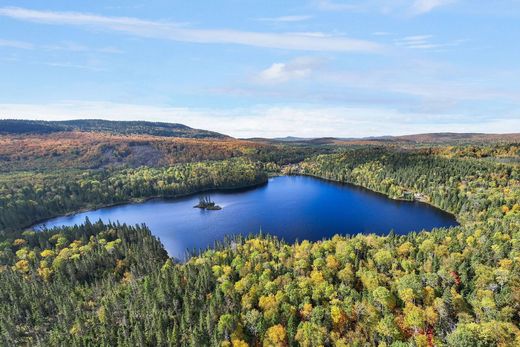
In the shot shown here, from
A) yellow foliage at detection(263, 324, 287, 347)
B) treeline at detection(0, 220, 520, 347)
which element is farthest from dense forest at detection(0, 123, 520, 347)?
treeline at detection(0, 220, 520, 347)

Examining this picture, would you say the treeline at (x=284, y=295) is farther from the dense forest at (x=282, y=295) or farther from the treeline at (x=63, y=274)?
the treeline at (x=63, y=274)

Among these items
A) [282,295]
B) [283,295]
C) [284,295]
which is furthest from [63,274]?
[284,295]

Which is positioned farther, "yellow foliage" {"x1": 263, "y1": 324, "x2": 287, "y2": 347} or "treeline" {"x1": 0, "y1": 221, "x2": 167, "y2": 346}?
"treeline" {"x1": 0, "y1": 221, "x2": 167, "y2": 346}

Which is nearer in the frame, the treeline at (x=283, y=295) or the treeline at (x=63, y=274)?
the treeline at (x=283, y=295)

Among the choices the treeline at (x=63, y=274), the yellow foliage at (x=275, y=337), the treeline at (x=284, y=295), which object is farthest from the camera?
the treeline at (x=63, y=274)

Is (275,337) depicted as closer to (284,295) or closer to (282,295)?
(282,295)

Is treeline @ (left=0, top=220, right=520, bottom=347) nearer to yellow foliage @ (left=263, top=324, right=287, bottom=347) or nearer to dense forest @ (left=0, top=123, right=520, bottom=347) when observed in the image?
yellow foliage @ (left=263, top=324, right=287, bottom=347)

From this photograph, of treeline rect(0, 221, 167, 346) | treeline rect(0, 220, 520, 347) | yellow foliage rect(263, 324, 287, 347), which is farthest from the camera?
treeline rect(0, 221, 167, 346)

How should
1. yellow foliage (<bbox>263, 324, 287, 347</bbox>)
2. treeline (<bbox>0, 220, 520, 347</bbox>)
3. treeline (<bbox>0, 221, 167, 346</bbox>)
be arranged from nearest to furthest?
yellow foliage (<bbox>263, 324, 287, 347</bbox>) < treeline (<bbox>0, 220, 520, 347</bbox>) < treeline (<bbox>0, 221, 167, 346</bbox>)

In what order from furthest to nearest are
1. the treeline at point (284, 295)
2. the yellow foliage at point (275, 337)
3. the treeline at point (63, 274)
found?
the treeline at point (63, 274) < the treeline at point (284, 295) < the yellow foliage at point (275, 337)

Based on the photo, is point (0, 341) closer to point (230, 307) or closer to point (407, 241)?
point (230, 307)

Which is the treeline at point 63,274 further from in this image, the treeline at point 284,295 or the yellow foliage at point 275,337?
the yellow foliage at point 275,337

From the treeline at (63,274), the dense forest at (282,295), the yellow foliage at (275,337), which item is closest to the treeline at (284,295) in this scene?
the yellow foliage at (275,337)
